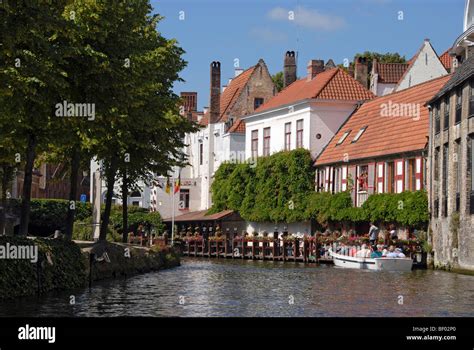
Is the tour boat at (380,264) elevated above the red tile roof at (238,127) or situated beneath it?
situated beneath

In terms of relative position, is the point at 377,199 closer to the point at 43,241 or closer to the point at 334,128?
the point at 334,128

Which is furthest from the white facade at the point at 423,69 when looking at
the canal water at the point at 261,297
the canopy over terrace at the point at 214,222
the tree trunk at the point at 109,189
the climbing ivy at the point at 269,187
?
the tree trunk at the point at 109,189

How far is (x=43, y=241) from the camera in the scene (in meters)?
28.5

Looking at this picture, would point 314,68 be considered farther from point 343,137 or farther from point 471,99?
point 471,99

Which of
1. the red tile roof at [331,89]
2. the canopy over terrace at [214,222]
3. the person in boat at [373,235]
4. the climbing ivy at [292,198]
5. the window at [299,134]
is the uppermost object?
the red tile roof at [331,89]

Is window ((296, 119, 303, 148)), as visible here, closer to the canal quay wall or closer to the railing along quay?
the railing along quay

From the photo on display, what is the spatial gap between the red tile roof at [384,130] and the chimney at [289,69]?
14.4m

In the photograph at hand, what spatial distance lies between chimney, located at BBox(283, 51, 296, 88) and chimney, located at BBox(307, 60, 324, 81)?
559cm

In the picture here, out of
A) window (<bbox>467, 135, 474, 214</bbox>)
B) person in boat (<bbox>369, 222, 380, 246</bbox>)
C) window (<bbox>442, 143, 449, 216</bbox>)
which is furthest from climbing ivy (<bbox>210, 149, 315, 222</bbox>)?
window (<bbox>467, 135, 474, 214</bbox>)

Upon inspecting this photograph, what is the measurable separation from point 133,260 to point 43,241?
11.4m

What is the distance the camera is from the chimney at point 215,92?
8412cm

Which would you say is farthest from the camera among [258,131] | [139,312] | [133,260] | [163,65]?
[258,131]

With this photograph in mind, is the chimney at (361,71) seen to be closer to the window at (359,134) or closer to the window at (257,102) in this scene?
the window at (257,102)
